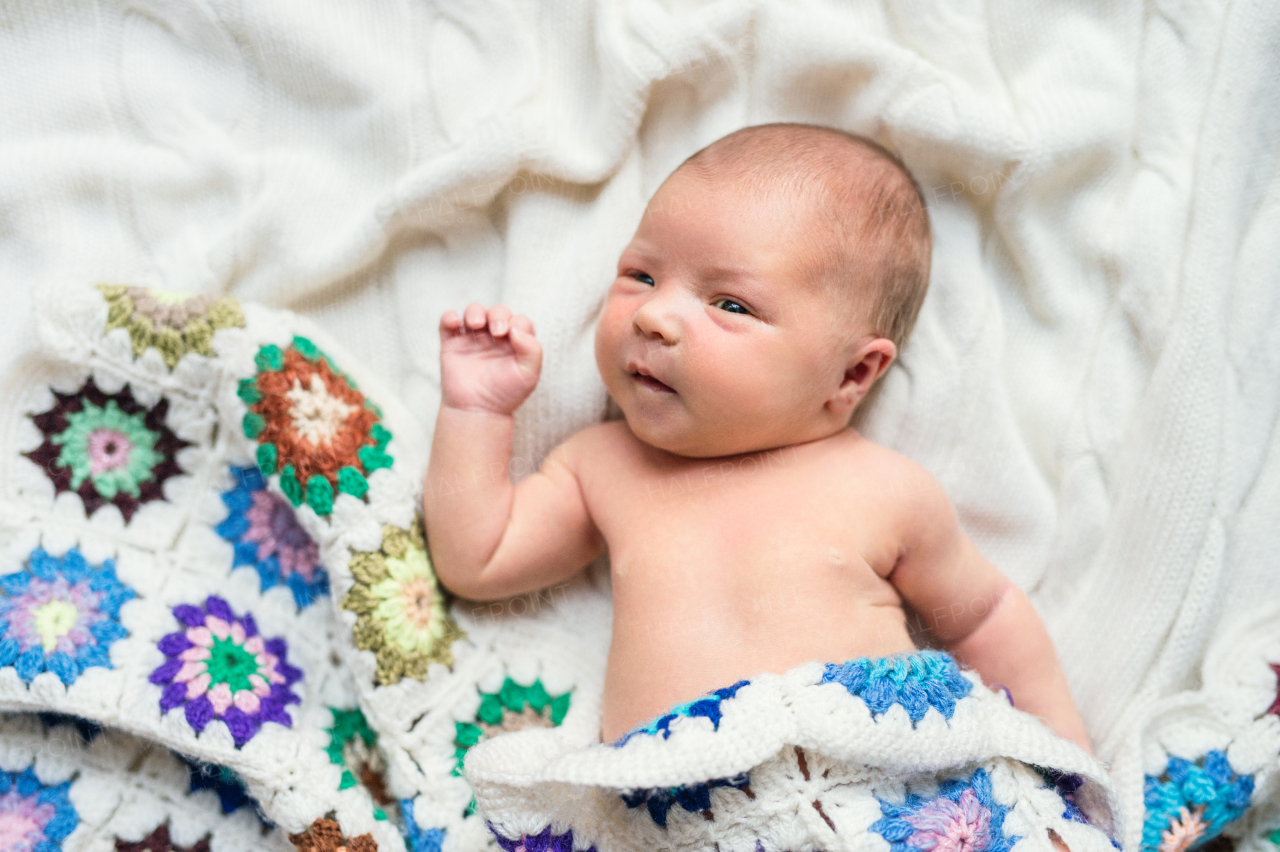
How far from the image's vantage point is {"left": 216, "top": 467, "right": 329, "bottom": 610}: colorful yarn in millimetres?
1269

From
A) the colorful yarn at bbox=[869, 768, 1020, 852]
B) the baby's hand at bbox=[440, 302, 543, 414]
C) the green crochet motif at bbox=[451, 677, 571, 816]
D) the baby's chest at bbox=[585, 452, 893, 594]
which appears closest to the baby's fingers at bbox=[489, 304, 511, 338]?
the baby's hand at bbox=[440, 302, 543, 414]

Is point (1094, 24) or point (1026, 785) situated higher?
point (1094, 24)

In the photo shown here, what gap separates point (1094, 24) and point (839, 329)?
61 cm

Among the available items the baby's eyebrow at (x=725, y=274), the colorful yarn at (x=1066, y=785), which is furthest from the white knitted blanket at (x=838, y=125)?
the baby's eyebrow at (x=725, y=274)

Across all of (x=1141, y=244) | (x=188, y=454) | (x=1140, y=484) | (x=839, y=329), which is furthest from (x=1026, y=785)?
(x=188, y=454)

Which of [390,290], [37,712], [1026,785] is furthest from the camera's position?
[390,290]

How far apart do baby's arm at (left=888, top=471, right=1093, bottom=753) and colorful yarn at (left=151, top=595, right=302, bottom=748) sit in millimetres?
844

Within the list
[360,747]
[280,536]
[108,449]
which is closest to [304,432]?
[280,536]

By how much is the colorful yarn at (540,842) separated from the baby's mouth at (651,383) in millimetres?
544

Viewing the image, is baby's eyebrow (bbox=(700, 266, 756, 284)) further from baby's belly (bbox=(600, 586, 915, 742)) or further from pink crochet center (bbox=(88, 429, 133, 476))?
pink crochet center (bbox=(88, 429, 133, 476))

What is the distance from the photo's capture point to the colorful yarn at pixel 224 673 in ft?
3.74

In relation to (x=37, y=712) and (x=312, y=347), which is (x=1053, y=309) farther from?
(x=37, y=712)

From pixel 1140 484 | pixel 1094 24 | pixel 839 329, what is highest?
pixel 1094 24

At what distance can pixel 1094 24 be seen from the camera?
4.31 ft
